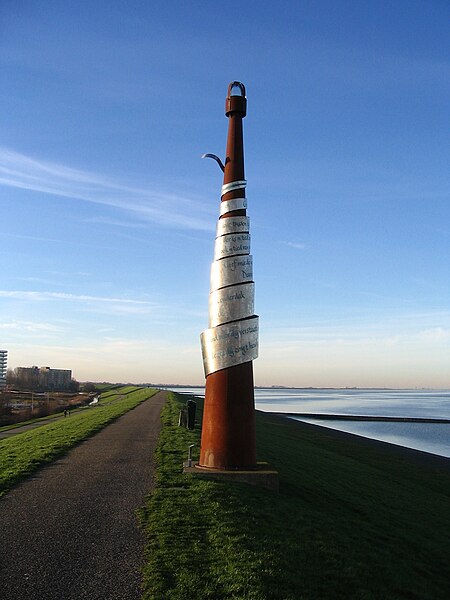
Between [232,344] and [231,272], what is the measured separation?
187cm

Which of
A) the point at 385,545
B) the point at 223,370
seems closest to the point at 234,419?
the point at 223,370

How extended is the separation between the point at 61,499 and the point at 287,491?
5541 millimetres

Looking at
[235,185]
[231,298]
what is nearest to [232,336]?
[231,298]

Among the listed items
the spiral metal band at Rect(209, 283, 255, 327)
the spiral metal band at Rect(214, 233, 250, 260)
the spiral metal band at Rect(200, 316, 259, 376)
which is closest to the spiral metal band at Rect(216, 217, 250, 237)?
the spiral metal band at Rect(214, 233, 250, 260)

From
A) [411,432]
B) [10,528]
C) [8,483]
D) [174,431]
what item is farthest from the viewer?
[411,432]

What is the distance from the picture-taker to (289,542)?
884 cm

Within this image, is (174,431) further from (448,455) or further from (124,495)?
(448,455)

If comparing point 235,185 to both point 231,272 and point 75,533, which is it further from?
point 75,533

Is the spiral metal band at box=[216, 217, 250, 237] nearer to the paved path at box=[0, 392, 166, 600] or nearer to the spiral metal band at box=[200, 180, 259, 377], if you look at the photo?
the spiral metal band at box=[200, 180, 259, 377]

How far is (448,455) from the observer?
38.4m

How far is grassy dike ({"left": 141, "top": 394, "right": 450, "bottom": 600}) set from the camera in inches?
280

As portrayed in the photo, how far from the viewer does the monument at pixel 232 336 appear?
13.0m

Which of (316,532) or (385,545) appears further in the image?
(385,545)

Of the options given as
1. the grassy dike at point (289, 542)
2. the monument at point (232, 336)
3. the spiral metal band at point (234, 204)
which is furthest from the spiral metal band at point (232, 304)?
the grassy dike at point (289, 542)
